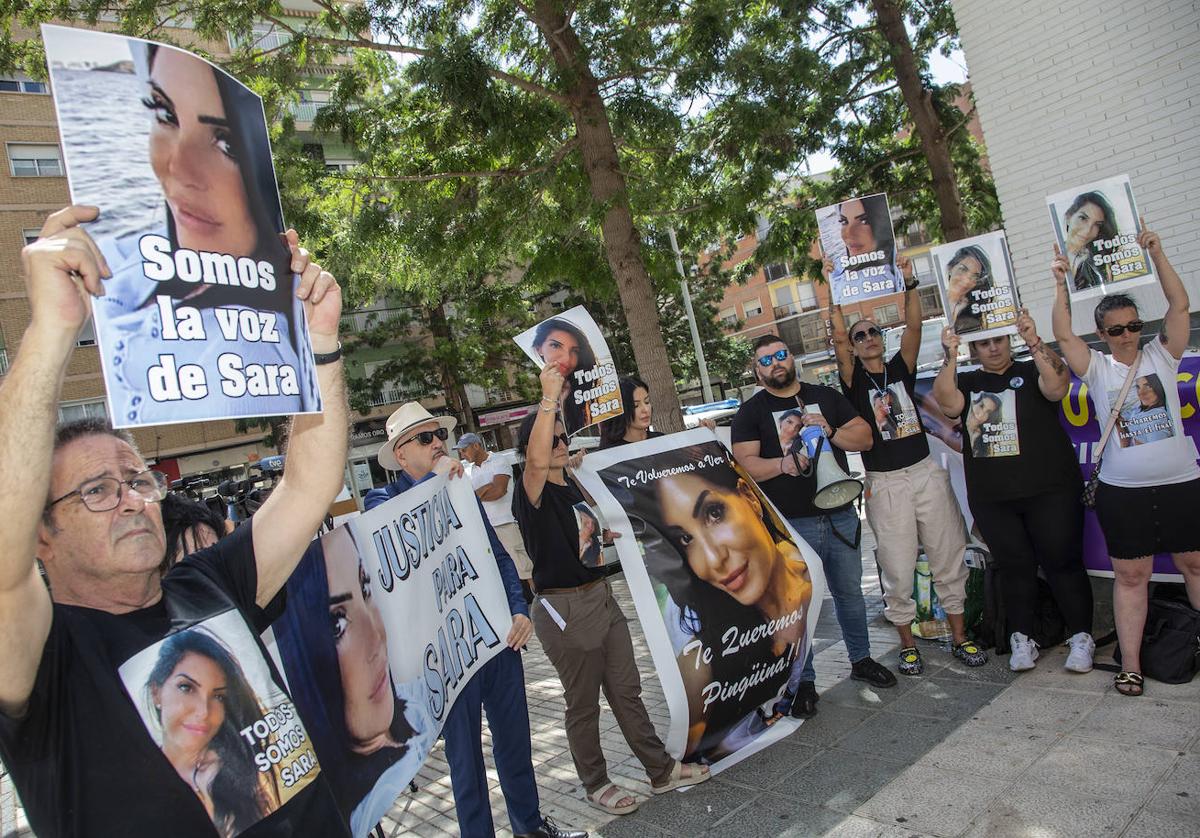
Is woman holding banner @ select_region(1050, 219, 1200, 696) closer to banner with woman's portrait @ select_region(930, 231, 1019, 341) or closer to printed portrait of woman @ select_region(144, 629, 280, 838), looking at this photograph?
banner with woman's portrait @ select_region(930, 231, 1019, 341)

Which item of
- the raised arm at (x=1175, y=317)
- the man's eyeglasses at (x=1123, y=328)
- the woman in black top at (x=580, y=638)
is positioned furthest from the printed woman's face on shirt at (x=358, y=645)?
the raised arm at (x=1175, y=317)

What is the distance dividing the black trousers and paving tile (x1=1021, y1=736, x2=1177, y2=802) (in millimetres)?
1215

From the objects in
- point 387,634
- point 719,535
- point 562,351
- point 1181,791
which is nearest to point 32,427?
point 387,634

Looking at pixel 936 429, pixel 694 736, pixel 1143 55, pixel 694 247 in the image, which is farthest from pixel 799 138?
pixel 694 736

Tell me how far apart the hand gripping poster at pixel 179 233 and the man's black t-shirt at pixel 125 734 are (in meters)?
0.51

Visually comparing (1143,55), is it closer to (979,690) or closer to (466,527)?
(979,690)

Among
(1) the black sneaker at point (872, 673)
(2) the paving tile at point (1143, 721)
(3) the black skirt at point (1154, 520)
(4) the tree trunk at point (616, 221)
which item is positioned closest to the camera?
(2) the paving tile at point (1143, 721)

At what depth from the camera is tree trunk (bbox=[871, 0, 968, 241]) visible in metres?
11.9

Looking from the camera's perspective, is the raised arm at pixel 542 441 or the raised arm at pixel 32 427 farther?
the raised arm at pixel 542 441

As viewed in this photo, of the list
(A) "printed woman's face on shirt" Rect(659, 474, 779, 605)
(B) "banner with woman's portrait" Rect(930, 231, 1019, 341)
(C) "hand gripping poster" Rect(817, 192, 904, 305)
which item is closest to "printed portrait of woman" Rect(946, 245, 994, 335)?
(B) "banner with woman's portrait" Rect(930, 231, 1019, 341)

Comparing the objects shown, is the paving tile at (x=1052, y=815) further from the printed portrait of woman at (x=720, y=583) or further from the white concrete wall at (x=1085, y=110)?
the white concrete wall at (x=1085, y=110)

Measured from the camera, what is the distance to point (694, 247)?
1180 centimetres

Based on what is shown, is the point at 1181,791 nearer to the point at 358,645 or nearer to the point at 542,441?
the point at 542,441

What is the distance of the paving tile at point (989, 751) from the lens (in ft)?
12.1
